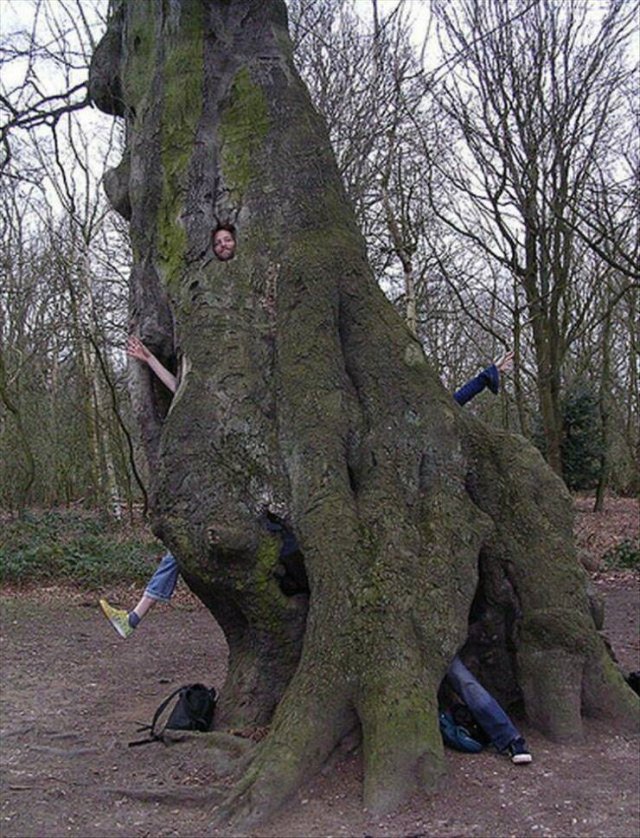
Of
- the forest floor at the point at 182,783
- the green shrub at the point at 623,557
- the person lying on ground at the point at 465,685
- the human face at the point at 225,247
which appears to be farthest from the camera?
the green shrub at the point at 623,557

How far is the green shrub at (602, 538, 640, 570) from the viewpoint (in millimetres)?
14953

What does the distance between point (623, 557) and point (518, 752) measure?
1046 cm

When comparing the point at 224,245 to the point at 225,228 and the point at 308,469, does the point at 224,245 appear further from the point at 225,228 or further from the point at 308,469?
the point at 308,469

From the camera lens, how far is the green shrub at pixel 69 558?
1388cm

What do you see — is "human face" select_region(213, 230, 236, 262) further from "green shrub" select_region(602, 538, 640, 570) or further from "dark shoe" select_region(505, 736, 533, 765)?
"green shrub" select_region(602, 538, 640, 570)

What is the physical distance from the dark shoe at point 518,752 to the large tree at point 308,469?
39 cm

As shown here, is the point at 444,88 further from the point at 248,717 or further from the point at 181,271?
the point at 248,717

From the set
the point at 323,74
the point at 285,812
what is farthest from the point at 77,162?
the point at 285,812

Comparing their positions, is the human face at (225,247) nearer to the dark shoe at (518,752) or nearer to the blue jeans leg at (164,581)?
the blue jeans leg at (164,581)

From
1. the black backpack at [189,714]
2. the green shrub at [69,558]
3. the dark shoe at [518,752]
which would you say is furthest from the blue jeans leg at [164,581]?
the green shrub at [69,558]

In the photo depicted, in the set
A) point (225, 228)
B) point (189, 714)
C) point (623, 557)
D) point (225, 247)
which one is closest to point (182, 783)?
point (189, 714)

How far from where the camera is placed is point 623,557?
15062 mm

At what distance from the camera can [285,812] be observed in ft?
15.3

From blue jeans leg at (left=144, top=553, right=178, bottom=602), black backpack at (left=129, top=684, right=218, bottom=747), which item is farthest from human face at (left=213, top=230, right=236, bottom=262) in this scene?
black backpack at (left=129, top=684, right=218, bottom=747)
